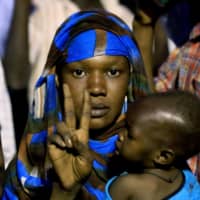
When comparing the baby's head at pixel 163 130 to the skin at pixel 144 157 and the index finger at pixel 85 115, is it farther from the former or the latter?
the index finger at pixel 85 115

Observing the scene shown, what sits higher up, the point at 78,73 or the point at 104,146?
the point at 78,73

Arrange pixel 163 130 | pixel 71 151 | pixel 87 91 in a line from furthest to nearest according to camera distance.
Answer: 1. pixel 87 91
2. pixel 163 130
3. pixel 71 151

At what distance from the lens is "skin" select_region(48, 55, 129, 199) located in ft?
10.6

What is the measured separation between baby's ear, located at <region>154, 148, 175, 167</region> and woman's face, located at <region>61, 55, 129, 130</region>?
14.2 inches

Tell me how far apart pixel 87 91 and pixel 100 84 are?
4.1 inches

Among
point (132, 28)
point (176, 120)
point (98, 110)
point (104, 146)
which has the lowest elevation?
point (104, 146)

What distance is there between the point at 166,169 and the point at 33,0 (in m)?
1.81

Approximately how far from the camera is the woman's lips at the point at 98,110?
3627 mm

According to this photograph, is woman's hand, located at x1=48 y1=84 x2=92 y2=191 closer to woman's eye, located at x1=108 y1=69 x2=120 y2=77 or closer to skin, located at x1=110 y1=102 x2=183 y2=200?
skin, located at x1=110 y1=102 x2=183 y2=200

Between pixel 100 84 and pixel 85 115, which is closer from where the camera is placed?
pixel 85 115

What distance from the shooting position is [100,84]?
3672mm

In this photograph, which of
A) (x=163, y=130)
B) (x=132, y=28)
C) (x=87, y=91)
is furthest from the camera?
(x=132, y=28)

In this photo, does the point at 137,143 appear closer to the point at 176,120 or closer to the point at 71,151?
the point at 176,120

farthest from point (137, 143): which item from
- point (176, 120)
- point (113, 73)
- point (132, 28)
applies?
point (132, 28)
